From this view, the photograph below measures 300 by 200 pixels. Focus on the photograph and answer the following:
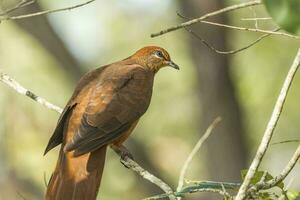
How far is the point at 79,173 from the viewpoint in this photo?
4.96 m

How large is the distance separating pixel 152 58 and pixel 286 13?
514cm

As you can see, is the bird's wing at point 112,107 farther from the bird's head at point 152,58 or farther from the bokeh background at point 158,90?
the bokeh background at point 158,90

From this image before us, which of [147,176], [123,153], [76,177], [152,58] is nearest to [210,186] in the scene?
[147,176]

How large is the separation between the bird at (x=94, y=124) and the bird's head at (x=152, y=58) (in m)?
0.26

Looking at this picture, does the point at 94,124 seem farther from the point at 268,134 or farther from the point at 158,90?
the point at 158,90

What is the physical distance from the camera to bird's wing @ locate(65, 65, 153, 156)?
16.8 feet

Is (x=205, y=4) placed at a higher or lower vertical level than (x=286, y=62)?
higher

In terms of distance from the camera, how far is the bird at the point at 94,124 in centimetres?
486

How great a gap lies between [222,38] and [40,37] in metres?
2.89

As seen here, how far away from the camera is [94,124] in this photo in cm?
529

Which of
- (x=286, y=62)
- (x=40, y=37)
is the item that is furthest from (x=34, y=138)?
(x=286, y=62)

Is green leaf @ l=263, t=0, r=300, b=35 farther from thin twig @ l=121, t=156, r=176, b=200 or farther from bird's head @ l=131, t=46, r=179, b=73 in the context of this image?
bird's head @ l=131, t=46, r=179, b=73

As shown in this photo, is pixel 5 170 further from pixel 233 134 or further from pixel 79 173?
pixel 79 173

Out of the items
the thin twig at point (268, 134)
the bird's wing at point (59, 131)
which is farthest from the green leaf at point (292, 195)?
the bird's wing at point (59, 131)
